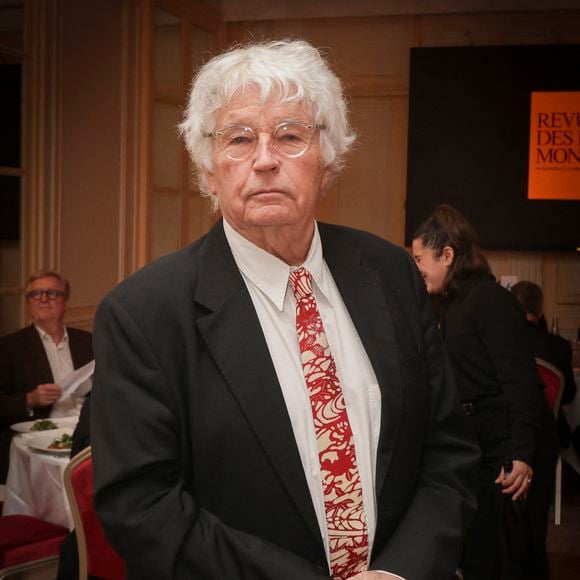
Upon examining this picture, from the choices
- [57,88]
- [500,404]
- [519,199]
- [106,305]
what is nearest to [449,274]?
[500,404]

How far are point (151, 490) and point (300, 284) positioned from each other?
42 cm

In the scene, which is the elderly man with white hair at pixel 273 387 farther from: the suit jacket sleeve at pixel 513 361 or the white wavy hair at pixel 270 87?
the suit jacket sleeve at pixel 513 361

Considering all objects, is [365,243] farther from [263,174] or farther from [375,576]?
[375,576]

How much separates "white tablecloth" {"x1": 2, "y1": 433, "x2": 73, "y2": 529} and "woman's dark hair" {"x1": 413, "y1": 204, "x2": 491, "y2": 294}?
1510 millimetres

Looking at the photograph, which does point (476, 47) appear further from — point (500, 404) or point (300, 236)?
point (300, 236)

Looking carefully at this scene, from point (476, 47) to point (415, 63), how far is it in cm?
46

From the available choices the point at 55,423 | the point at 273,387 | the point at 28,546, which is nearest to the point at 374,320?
the point at 273,387

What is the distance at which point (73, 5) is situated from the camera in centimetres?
528

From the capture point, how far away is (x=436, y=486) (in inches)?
58.8

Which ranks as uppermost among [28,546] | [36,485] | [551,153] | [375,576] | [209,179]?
[551,153]

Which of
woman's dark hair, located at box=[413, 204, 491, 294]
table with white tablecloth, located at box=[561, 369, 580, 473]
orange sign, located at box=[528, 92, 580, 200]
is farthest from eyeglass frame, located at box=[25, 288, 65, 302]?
orange sign, located at box=[528, 92, 580, 200]

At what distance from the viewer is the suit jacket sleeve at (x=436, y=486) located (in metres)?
1.41

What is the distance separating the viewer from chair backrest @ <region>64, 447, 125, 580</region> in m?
2.35

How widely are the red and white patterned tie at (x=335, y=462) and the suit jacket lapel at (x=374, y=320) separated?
0.05m
